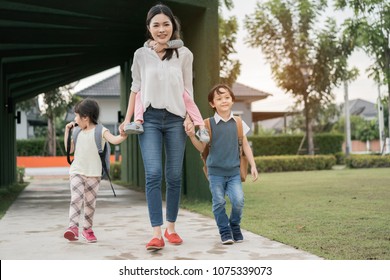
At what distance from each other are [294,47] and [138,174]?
11.2 meters

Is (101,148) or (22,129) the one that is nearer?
(101,148)

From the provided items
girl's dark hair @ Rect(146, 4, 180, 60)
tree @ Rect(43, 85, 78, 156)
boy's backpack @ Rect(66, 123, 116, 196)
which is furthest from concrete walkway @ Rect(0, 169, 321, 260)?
tree @ Rect(43, 85, 78, 156)

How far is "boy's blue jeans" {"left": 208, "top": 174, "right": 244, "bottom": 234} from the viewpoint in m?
3.92

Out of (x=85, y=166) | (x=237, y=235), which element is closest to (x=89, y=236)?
(x=85, y=166)

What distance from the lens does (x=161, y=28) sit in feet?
11.9

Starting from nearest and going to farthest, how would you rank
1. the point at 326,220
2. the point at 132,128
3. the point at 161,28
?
the point at 132,128
the point at 161,28
the point at 326,220

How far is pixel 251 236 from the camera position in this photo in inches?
170

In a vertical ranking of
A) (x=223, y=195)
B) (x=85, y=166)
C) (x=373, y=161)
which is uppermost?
(x=85, y=166)

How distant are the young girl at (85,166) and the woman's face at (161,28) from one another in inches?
31.4

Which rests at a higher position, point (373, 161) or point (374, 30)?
point (374, 30)

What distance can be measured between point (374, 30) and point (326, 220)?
302 inches

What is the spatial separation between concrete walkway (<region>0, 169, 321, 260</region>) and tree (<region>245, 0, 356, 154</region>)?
15197 millimetres

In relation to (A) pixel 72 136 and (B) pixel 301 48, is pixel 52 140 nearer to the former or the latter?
(B) pixel 301 48

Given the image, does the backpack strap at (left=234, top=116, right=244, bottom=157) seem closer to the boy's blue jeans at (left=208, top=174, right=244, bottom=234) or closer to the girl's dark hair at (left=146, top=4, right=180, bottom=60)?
the boy's blue jeans at (left=208, top=174, right=244, bottom=234)
